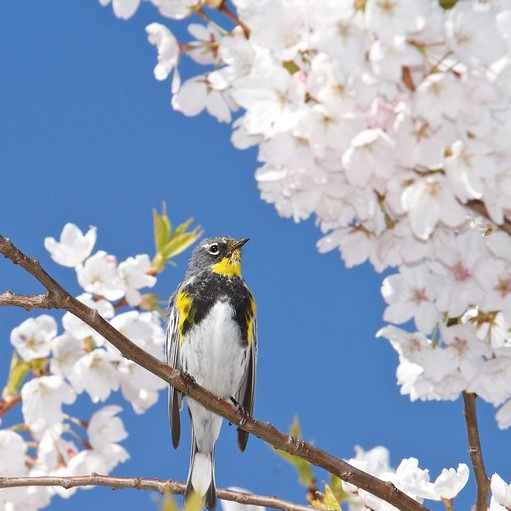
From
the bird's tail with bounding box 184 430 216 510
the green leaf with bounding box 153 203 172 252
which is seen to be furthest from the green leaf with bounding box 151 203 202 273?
the bird's tail with bounding box 184 430 216 510

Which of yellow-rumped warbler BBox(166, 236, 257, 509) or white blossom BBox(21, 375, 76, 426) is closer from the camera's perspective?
white blossom BBox(21, 375, 76, 426)

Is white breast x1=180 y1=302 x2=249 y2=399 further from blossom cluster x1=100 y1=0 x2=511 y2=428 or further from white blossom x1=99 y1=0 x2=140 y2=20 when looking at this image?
white blossom x1=99 y1=0 x2=140 y2=20

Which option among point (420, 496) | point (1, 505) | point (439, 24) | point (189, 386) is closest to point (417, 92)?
point (439, 24)

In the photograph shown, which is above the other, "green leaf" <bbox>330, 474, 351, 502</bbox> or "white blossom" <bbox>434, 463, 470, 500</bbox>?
"green leaf" <bbox>330, 474, 351, 502</bbox>

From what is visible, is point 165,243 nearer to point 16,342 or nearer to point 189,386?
point 16,342

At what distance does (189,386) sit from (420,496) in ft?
3.93

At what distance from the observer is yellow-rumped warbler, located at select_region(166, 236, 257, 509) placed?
21.7ft

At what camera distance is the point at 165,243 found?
17.2 feet

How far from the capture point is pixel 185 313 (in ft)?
22.0

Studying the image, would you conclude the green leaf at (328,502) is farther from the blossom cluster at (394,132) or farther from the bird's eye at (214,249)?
the bird's eye at (214,249)

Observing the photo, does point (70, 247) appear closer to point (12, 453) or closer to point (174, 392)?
point (12, 453)

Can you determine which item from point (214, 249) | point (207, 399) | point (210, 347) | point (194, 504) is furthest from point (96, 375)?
point (194, 504)

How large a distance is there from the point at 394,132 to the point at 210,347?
432 centimetres

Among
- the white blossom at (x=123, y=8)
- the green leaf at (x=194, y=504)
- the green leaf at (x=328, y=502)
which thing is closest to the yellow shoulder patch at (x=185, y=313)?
the green leaf at (x=328, y=502)
